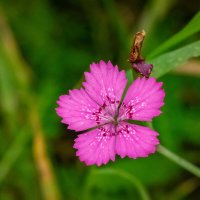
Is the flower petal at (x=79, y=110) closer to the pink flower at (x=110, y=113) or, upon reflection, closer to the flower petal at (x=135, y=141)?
the pink flower at (x=110, y=113)

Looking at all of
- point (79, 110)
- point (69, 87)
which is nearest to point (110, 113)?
point (79, 110)

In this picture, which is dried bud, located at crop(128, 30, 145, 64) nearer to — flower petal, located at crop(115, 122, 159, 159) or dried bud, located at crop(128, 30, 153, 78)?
dried bud, located at crop(128, 30, 153, 78)

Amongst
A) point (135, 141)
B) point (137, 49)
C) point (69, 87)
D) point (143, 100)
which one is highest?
point (69, 87)

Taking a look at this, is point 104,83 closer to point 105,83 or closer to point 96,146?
point 105,83

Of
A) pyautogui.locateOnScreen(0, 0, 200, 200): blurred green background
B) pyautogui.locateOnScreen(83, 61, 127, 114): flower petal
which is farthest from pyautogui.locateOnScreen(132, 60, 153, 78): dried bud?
pyautogui.locateOnScreen(0, 0, 200, 200): blurred green background

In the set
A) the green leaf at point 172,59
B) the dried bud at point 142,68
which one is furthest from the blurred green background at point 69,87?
the dried bud at point 142,68

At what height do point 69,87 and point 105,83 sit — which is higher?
point 69,87
